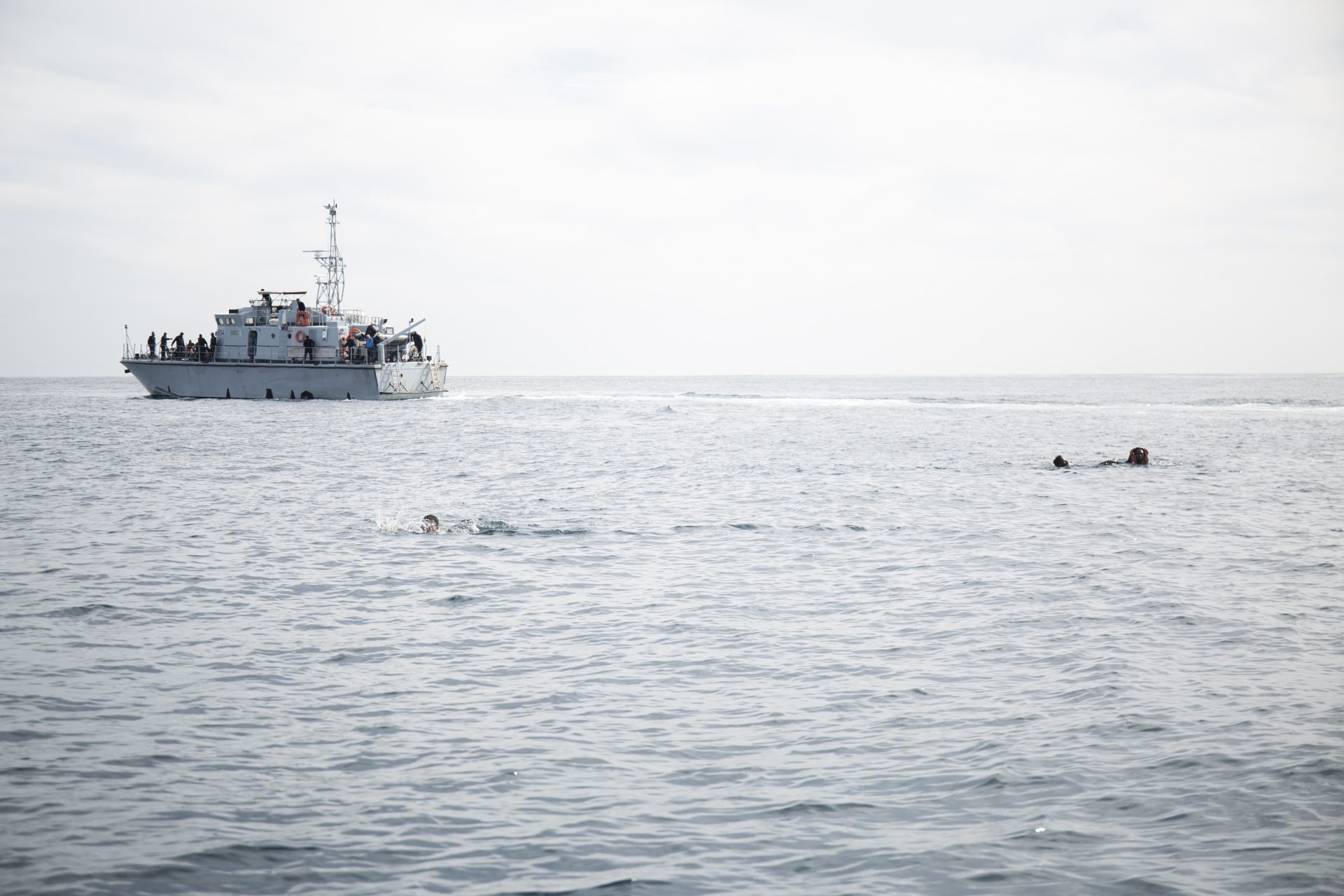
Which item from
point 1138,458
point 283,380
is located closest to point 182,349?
point 283,380

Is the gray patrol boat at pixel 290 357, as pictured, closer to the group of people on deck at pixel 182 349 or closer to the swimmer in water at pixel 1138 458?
the group of people on deck at pixel 182 349

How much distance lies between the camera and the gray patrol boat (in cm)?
8862

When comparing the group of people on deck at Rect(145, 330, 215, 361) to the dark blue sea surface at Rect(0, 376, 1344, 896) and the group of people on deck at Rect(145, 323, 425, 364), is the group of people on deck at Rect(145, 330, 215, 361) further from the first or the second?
the dark blue sea surface at Rect(0, 376, 1344, 896)

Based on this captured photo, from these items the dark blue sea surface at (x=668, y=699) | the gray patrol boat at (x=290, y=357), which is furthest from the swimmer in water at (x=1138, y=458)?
the gray patrol boat at (x=290, y=357)

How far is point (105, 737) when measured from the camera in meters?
9.97

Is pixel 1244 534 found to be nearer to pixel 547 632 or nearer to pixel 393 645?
pixel 547 632

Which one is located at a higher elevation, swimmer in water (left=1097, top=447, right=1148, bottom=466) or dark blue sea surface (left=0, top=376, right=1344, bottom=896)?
swimmer in water (left=1097, top=447, right=1148, bottom=466)

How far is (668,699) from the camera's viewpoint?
11.4 meters

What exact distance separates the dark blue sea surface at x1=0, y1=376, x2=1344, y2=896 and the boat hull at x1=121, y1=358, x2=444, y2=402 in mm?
61979

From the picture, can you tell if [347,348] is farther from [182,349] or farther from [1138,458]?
[1138,458]

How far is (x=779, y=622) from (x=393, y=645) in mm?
5497

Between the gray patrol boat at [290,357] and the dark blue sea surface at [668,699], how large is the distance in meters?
62.4

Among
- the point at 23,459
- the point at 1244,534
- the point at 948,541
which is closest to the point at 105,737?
the point at 948,541

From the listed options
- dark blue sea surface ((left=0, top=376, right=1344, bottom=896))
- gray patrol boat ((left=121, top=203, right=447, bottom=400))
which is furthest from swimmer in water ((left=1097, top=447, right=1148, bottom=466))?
gray patrol boat ((left=121, top=203, right=447, bottom=400))
